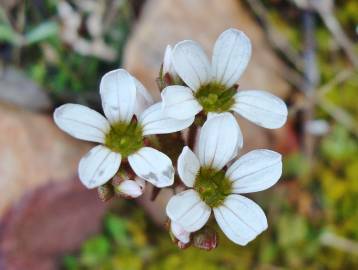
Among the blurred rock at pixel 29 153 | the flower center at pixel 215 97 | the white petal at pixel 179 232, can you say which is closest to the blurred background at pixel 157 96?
the blurred rock at pixel 29 153

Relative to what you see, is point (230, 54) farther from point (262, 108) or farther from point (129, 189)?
point (129, 189)

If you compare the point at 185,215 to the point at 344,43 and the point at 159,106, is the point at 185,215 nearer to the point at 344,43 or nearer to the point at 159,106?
the point at 159,106

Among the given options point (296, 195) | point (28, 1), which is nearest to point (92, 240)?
point (296, 195)

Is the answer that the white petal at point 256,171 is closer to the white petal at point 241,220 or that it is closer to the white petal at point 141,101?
the white petal at point 241,220

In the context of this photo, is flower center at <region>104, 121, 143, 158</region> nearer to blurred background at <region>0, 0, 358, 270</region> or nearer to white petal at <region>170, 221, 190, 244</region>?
white petal at <region>170, 221, 190, 244</region>

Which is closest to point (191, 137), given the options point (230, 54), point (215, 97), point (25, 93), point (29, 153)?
point (215, 97)
